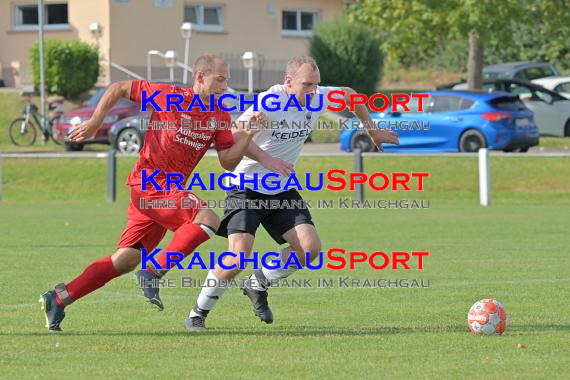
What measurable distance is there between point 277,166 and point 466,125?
21.5 metres

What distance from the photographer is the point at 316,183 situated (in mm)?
29094

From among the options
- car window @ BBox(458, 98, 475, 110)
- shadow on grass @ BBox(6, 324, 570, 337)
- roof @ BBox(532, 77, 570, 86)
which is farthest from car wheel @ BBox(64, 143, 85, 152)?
shadow on grass @ BBox(6, 324, 570, 337)

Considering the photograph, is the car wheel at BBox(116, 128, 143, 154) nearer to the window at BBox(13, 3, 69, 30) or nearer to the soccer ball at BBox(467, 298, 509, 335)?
the window at BBox(13, 3, 69, 30)

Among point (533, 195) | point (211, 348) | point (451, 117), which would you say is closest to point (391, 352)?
point (211, 348)

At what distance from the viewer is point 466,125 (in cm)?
3091

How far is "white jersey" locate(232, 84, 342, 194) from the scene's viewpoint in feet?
33.5

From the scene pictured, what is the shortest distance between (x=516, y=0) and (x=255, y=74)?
12.5 metres

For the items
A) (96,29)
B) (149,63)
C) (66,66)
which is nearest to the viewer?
(66,66)

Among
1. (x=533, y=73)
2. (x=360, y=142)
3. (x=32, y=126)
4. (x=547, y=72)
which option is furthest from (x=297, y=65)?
(x=547, y=72)

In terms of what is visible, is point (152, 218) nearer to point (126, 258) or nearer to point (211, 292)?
point (126, 258)

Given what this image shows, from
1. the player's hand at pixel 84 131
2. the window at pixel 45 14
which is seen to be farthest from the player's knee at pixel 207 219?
the window at pixel 45 14

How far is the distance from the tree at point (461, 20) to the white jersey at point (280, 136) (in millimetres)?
26070

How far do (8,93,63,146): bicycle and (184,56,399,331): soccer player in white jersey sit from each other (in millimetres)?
25500

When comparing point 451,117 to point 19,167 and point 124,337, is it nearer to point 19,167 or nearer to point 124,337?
point 19,167
